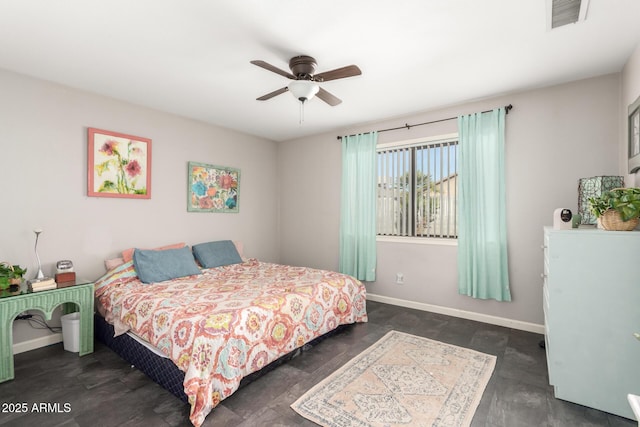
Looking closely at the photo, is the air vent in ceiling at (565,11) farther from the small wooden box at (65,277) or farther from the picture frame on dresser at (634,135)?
the small wooden box at (65,277)

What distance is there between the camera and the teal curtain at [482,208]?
131 inches

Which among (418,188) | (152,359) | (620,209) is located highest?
(418,188)

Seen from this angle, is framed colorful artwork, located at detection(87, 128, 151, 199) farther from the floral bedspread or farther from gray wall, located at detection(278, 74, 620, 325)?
gray wall, located at detection(278, 74, 620, 325)

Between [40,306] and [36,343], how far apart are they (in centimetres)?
68

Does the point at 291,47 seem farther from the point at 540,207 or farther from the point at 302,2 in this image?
the point at 540,207

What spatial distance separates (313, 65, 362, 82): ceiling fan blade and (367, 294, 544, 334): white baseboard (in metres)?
2.99

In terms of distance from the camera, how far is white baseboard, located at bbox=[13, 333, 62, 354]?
9.04 feet

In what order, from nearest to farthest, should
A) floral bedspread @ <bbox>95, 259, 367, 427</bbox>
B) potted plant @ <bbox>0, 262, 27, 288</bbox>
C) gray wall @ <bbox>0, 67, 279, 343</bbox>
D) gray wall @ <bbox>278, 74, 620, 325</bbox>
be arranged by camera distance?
floral bedspread @ <bbox>95, 259, 367, 427</bbox> < potted plant @ <bbox>0, 262, 27, 288</bbox> < gray wall @ <bbox>0, 67, 279, 343</bbox> < gray wall @ <bbox>278, 74, 620, 325</bbox>

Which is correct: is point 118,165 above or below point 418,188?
above

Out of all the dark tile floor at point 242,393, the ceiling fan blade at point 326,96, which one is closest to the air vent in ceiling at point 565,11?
the ceiling fan blade at point 326,96

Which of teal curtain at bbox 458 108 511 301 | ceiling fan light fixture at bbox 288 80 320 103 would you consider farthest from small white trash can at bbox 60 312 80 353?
teal curtain at bbox 458 108 511 301

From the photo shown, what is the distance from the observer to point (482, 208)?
11.3 feet

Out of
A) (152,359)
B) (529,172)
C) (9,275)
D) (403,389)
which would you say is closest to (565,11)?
(529,172)

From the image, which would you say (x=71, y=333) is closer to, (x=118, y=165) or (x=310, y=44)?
(x=118, y=165)
